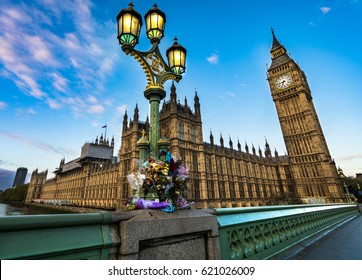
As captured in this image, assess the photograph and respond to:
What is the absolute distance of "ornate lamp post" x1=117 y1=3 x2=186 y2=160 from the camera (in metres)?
4.13

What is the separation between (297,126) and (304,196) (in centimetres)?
1803

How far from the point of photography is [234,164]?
3834cm

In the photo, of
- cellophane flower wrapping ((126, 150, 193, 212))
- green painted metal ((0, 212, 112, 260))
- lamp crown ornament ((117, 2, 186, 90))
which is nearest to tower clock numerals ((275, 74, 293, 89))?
lamp crown ornament ((117, 2, 186, 90))

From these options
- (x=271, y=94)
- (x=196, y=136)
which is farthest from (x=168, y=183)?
(x=271, y=94)

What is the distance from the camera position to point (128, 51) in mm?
4191

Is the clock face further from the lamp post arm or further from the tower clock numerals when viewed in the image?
the lamp post arm

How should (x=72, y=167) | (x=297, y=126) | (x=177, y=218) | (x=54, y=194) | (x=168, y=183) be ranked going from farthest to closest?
(x=54, y=194) → (x=72, y=167) → (x=297, y=126) → (x=168, y=183) → (x=177, y=218)

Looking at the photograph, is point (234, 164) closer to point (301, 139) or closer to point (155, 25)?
point (301, 139)

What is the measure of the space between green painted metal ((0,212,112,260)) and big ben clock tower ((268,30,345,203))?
165 feet

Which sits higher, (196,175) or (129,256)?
(196,175)

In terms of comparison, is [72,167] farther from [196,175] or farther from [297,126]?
[297,126]

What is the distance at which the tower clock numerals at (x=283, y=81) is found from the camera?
170 ft

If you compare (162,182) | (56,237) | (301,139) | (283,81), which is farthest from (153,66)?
(283,81)

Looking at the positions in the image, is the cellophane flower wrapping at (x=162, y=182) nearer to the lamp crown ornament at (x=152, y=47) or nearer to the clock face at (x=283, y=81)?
the lamp crown ornament at (x=152, y=47)
